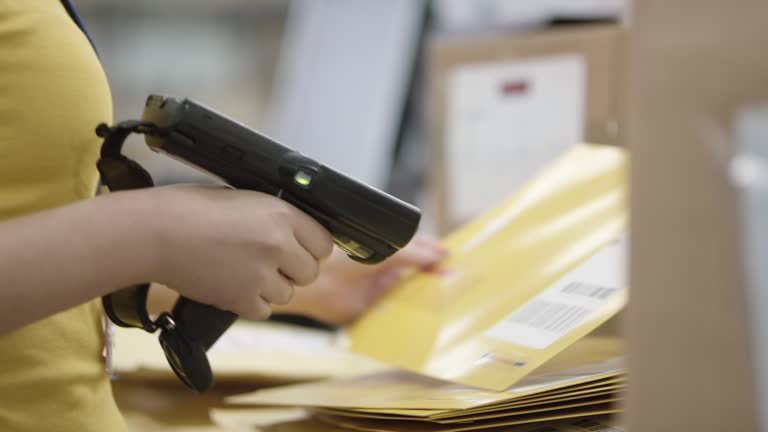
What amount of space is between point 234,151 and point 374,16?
71.6 inches

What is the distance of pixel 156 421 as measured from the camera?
0.66m

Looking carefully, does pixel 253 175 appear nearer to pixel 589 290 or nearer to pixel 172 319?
pixel 172 319

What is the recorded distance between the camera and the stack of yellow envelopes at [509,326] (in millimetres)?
510

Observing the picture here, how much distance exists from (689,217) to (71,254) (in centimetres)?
33

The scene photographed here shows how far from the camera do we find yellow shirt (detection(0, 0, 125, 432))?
1.59ft

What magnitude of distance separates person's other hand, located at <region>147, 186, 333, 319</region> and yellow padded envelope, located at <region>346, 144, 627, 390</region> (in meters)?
0.15

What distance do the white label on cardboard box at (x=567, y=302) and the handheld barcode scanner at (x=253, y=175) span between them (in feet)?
0.40

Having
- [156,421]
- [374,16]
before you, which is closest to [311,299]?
[156,421]

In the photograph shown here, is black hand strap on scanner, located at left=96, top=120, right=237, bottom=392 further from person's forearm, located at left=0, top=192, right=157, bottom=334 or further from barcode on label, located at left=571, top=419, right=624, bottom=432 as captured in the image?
barcode on label, located at left=571, top=419, right=624, bottom=432

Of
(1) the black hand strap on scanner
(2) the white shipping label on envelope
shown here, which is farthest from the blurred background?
(1) the black hand strap on scanner

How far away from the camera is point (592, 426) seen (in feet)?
1.69

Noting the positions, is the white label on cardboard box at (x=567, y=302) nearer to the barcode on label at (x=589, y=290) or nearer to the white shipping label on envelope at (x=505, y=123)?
the barcode on label at (x=589, y=290)

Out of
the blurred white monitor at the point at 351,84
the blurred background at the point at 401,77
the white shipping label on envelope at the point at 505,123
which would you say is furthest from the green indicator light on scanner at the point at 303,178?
the blurred white monitor at the point at 351,84

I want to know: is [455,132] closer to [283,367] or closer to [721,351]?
[283,367]
